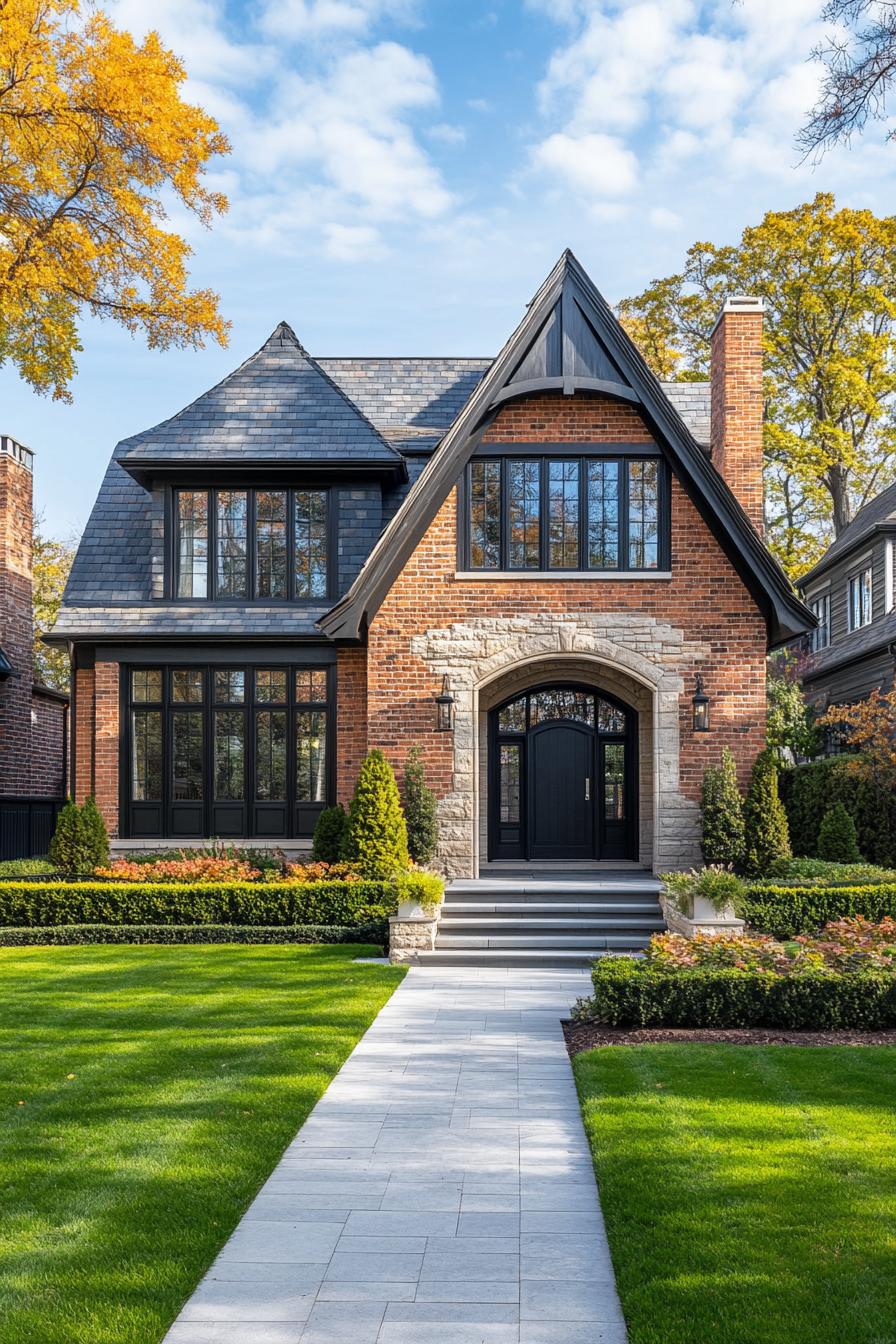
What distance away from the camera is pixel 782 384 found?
31.6m

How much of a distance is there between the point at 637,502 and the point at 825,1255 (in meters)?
12.5

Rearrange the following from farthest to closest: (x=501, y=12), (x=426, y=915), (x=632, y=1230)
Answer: (x=426, y=915)
(x=501, y=12)
(x=632, y=1230)

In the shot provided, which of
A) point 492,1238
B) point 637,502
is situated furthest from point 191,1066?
point 637,502

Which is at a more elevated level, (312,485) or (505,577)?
(312,485)

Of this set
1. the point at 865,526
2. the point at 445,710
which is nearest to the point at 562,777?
the point at 445,710

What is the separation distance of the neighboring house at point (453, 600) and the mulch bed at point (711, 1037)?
6.58 meters

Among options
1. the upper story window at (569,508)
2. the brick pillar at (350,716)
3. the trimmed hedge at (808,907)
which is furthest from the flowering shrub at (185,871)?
the trimmed hedge at (808,907)

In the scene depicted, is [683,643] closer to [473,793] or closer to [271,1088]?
[473,793]

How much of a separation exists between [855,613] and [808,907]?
13806mm

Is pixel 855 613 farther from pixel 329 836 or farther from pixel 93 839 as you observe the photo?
pixel 93 839

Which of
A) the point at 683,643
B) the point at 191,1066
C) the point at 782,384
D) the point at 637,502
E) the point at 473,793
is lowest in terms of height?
the point at 191,1066

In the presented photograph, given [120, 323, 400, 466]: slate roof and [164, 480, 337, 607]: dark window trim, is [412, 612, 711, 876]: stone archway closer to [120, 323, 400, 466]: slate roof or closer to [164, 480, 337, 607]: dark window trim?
[164, 480, 337, 607]: dark window trim

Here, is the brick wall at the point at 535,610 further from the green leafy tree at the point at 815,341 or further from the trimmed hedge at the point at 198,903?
the green leafy tree at the point at 815,341

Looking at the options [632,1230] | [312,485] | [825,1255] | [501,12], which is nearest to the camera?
[825,1255]
